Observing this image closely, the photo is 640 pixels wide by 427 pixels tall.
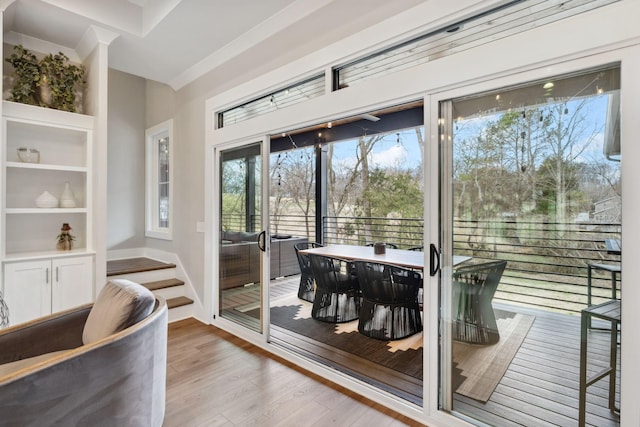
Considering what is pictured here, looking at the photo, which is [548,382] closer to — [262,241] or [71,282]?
[262,241]

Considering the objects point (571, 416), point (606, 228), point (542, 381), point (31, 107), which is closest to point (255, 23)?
point (31, 107)

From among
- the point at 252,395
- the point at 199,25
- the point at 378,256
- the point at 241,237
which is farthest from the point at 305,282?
the point at 199,25

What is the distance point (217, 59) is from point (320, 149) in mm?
3237

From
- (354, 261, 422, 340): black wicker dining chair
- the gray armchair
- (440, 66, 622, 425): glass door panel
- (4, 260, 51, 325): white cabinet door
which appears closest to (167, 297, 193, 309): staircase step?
(4, 260, 51, 325): white cabinet door

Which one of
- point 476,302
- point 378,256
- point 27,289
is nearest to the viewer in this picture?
point 476,302

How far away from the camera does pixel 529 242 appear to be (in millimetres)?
1698

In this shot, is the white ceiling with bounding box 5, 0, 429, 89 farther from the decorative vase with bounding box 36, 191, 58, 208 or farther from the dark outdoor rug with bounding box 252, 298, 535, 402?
the dark outdoor rug with bounding box 252, 298, 535, 402

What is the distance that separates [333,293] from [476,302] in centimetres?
221

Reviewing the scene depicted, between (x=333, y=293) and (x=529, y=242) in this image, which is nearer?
(x=529, y=242)

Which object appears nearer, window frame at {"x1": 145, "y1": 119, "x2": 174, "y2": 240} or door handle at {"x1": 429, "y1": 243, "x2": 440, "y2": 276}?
door handle at {"x1": 429, "y1": 243, "x2": 440, "y2": 276}

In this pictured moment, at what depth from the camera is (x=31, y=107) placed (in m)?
2.97

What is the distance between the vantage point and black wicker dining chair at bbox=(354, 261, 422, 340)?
3.25 m

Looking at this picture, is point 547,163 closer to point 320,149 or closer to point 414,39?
point 414,39

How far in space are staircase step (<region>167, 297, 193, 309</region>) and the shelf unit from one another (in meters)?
1.05
